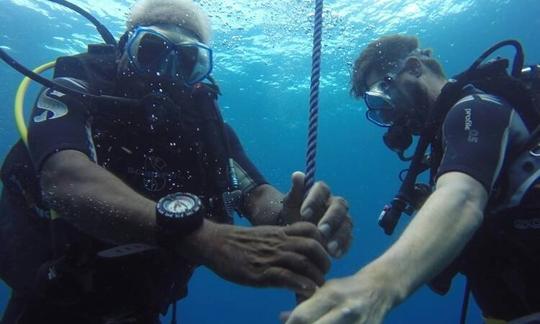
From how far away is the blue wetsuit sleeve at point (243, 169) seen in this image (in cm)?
351

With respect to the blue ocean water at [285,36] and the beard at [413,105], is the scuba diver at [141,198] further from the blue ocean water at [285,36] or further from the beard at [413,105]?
the blue ocean water at [285,36]

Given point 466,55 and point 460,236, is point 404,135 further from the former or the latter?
point 466,55

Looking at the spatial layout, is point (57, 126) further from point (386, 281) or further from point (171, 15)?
point (386, 281)

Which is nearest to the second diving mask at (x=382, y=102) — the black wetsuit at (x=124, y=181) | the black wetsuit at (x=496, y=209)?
the black wetsuit at (x=496, y=209)

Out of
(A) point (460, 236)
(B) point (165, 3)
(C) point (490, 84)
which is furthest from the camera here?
(B) point (165, 3)

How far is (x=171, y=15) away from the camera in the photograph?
3688 millimetres

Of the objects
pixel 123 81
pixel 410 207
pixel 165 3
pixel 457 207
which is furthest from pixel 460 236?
pixel 165 3

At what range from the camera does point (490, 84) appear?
8.73ft

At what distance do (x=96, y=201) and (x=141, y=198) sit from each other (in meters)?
0.21

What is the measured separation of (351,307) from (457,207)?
863 millimetres

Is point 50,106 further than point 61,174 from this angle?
Yes

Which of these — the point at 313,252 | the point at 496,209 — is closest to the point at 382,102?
the point at 496,209

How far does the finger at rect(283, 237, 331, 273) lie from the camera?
1.59 meters

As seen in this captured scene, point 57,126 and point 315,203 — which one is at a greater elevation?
point 57,126
